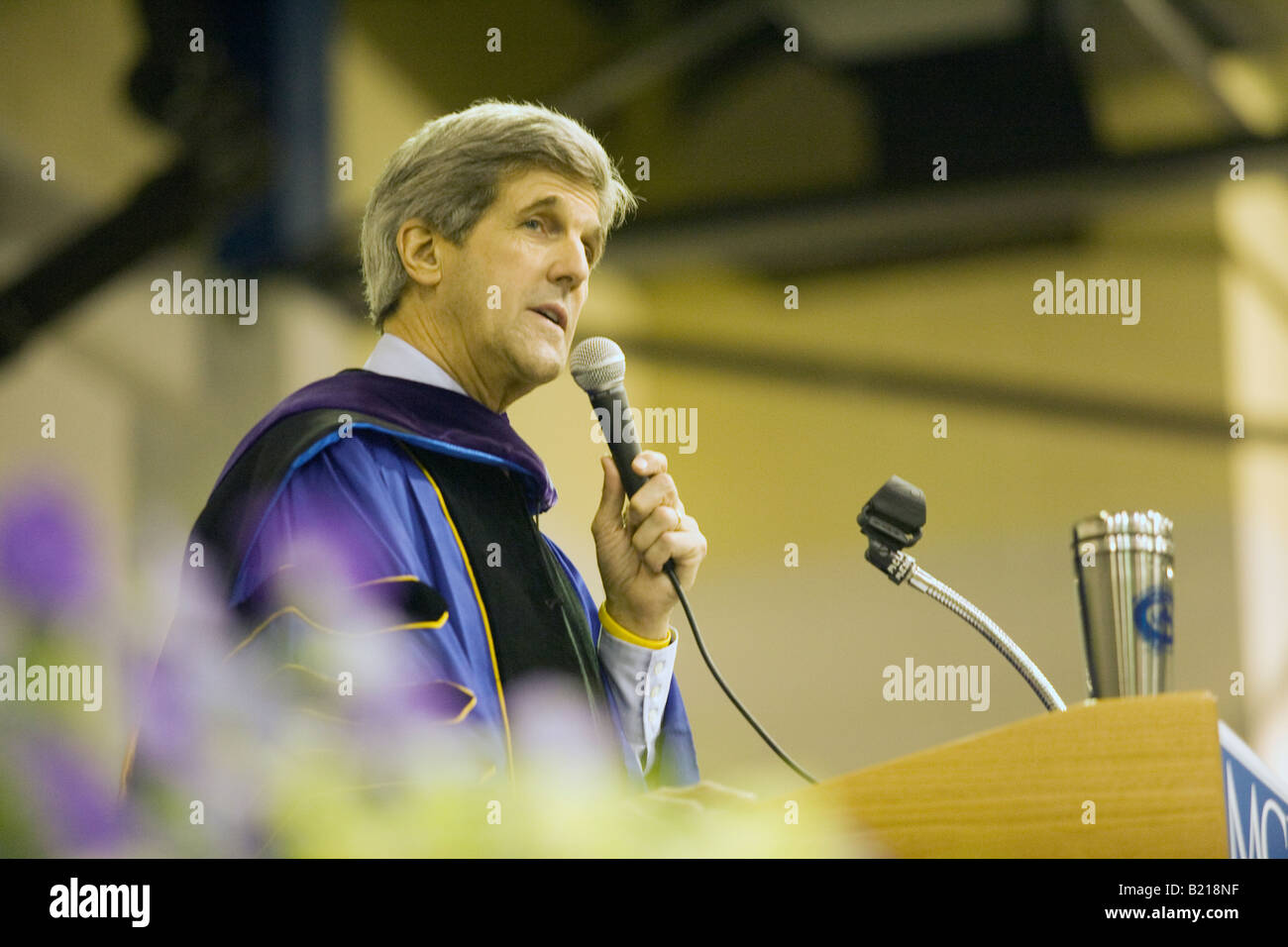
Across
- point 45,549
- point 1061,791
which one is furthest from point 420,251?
point 45,549

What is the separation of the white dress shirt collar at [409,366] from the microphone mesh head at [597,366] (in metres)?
0.17

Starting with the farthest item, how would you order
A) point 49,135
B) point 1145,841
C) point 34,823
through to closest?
point 49,135 < point 34,823 < point 1145,841

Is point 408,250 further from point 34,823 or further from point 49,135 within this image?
point 49,135

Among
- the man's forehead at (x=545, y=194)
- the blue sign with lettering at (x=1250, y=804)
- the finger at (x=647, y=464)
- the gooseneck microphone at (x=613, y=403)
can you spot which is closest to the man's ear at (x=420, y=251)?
the man's forehead at (x=545, y=194)

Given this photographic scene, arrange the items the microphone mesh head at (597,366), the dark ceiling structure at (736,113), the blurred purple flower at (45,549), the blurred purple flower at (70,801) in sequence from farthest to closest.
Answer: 1. the dark ceiling structure at (736,113)
2. the blurred purple flower at (45,549)
3. the microphone mesh head at (597,366)
4. the blurred purple flower at (70,801)

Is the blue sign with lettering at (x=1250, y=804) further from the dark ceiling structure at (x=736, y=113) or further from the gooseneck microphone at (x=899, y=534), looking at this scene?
the dark ceiling structure at (x=736, y=113)

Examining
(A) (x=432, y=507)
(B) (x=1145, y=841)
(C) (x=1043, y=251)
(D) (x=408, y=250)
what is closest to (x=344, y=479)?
(A) (x=432, y=507)

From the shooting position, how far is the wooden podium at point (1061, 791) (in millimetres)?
1270

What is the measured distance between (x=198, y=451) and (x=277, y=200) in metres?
0.83

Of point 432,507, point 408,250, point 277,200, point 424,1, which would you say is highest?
point 424,1

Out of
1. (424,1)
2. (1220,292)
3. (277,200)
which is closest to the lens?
(277,200)

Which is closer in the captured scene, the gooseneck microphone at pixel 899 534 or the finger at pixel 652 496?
the gooseneck microphone at pixel 899 534

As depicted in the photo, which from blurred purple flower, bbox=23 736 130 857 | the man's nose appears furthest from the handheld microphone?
blurred purple flower, bbox=23 736 130 857

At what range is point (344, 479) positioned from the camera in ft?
5.79
